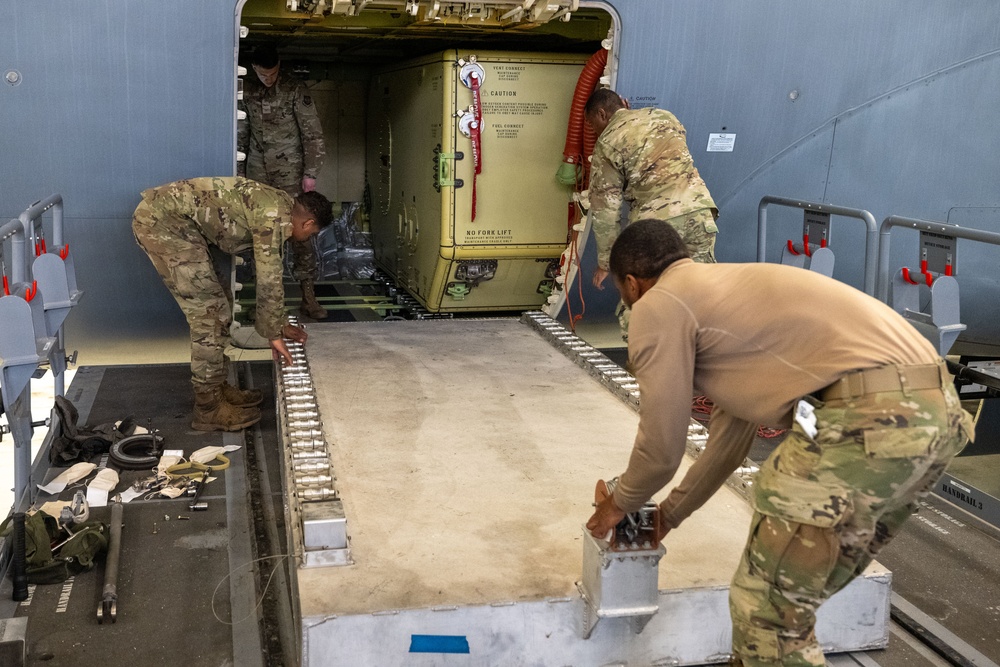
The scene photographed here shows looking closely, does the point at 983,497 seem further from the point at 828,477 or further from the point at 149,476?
the point at 149,476

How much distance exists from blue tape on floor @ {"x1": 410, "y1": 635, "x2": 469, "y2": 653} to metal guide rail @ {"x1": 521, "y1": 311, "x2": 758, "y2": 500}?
115 cm

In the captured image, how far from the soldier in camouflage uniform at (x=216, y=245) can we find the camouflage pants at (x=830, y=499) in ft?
9.39

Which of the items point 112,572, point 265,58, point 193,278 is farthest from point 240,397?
point 265,58

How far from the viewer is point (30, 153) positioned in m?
4.94

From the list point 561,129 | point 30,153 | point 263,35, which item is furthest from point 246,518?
point 263,35

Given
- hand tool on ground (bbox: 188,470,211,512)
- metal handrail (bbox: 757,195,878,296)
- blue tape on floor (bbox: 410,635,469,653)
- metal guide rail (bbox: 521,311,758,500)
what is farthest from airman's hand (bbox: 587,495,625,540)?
metal handrail (bbox: 757,195,878,296)

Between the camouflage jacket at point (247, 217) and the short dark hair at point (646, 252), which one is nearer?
the short dark hair at point (646, 252)

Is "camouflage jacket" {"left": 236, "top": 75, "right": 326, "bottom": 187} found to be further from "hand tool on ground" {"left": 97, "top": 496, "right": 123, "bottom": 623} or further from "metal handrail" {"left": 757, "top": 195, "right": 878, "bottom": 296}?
"hand tool on ground" {"left": 97, "top": 496, "right": 123, "bottom": 623}

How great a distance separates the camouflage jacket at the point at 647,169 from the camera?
16.3 ft

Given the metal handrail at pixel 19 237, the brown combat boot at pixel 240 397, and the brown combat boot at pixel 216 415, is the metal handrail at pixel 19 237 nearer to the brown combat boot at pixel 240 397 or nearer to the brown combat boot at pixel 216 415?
the brown combat boot at pixel 216 415

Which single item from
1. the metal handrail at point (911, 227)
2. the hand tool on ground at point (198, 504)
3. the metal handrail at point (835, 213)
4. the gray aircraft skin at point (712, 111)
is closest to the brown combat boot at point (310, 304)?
the gray aircraft skin at point (712, 111)

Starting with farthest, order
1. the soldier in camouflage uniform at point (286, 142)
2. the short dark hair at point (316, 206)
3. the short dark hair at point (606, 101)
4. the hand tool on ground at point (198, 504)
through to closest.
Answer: the soldier in camouflage uniform at point (286, 142) → the short dark hair at point (606, 101) → the short dark hair at point (316, 206) → the hand tool on ground at point (198, 504)

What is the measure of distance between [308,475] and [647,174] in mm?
2511

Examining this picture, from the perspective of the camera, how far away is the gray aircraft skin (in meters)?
4.86
